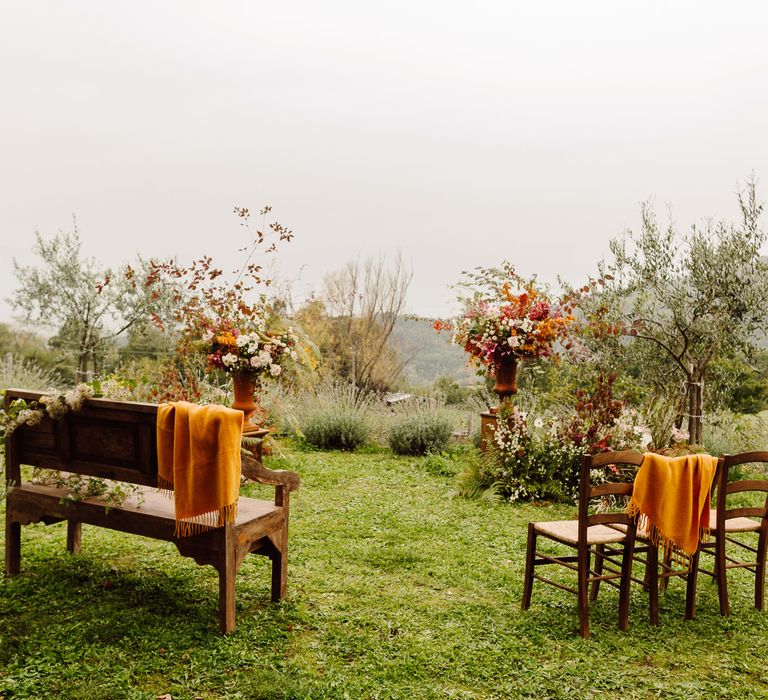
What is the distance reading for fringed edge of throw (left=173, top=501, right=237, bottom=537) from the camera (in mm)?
3436

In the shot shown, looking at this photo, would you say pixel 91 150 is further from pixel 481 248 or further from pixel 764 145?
pixel 764 145

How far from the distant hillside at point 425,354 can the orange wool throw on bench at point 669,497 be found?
12418mm

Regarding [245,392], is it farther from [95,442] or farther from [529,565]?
[529,565]

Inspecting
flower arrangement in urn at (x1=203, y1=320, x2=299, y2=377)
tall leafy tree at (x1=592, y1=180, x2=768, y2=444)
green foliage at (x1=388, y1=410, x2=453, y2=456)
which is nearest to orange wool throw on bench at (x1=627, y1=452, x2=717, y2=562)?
flower arrangement in urn at (x1=203, y1=320, x2=299, y2=377)

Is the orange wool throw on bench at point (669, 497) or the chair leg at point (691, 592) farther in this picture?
the chair leg at point (691, 592)

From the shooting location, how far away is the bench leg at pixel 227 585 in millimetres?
3508

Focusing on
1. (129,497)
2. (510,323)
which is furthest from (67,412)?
(510,323)

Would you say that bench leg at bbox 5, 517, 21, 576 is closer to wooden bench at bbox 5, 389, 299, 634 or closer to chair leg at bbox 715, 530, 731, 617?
wooden bench at bbox 5, 389, 299, 634

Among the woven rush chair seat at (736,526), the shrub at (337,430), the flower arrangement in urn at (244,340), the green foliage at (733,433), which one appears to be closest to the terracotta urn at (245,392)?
the flower arrangement in urn at (244,340)

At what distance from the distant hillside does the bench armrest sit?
12545 mm

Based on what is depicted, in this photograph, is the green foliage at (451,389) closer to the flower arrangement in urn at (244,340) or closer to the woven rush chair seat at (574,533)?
the flower arrangement in urn at (244,340)

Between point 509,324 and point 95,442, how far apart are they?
194 inches

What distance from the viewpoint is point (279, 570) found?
406 cm

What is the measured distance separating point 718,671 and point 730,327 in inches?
241
